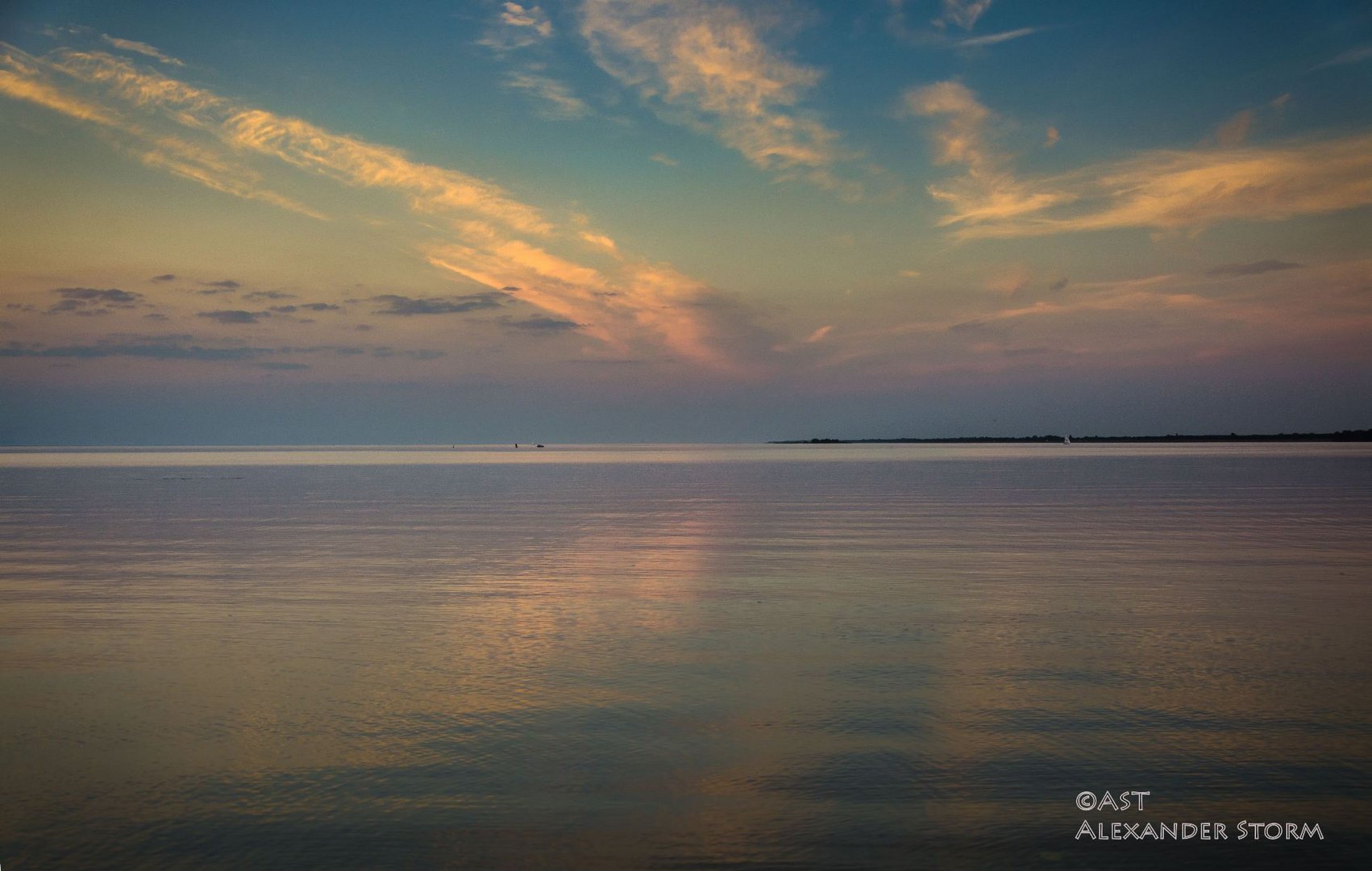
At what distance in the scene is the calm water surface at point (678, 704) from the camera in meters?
7.22

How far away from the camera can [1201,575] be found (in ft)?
64.5

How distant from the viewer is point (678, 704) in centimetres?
1060

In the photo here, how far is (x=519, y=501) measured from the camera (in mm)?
45594

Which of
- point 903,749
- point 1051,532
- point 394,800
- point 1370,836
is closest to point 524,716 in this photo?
point 394,800

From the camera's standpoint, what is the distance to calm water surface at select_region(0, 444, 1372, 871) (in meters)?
7.22

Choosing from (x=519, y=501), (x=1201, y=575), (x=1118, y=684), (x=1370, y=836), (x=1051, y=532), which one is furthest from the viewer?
(x=519, y=501)

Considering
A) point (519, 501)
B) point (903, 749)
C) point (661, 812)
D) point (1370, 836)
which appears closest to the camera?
point (1370, 836)

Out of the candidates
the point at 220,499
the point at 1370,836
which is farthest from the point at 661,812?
the point at 220,499

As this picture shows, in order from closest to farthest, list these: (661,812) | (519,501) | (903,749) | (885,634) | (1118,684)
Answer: (661,812)
(903,749)
(1118,684)
(885,634)
(519,501)

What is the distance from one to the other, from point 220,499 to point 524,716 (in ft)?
136

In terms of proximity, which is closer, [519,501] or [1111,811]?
[1111,811]

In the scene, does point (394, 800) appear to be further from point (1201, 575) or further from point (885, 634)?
point (1201, 575)

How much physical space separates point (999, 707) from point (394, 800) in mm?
6298

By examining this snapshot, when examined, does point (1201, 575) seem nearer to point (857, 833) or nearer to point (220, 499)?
point (857, 833)
